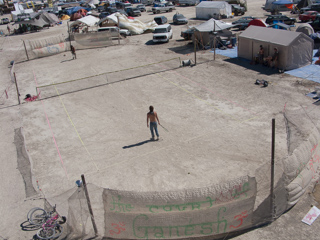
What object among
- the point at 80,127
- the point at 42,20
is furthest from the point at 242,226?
the point at 42,20

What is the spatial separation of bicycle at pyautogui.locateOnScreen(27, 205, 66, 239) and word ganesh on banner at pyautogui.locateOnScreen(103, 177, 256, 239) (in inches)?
74.9

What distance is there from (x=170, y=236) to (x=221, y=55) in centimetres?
2137

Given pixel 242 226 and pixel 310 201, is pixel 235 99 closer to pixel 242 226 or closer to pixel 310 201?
pixel 310 201

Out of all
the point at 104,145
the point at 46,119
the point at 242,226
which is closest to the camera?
the point at 242,226

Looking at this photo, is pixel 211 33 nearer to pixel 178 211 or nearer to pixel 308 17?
pixel 308 17

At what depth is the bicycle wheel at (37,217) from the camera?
30.9ft

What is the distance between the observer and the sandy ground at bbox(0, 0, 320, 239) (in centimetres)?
1126

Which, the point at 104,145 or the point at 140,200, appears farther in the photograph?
the point at 104,145

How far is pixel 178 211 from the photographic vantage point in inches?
303

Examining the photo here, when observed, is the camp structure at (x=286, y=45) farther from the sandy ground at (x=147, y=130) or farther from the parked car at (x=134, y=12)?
the parked car at (x=134, y=12)

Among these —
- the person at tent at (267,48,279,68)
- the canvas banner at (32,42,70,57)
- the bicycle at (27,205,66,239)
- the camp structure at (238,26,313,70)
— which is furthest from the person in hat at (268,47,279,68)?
the canvas banner at (32,42,70,57)

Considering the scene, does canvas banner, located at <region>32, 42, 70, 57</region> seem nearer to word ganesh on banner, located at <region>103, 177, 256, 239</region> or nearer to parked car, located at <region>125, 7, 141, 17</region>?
parked car, located at <region>125, 7, 141, 17</region>

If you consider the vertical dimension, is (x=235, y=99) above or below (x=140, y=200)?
below

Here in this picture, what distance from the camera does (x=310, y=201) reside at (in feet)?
31.6
